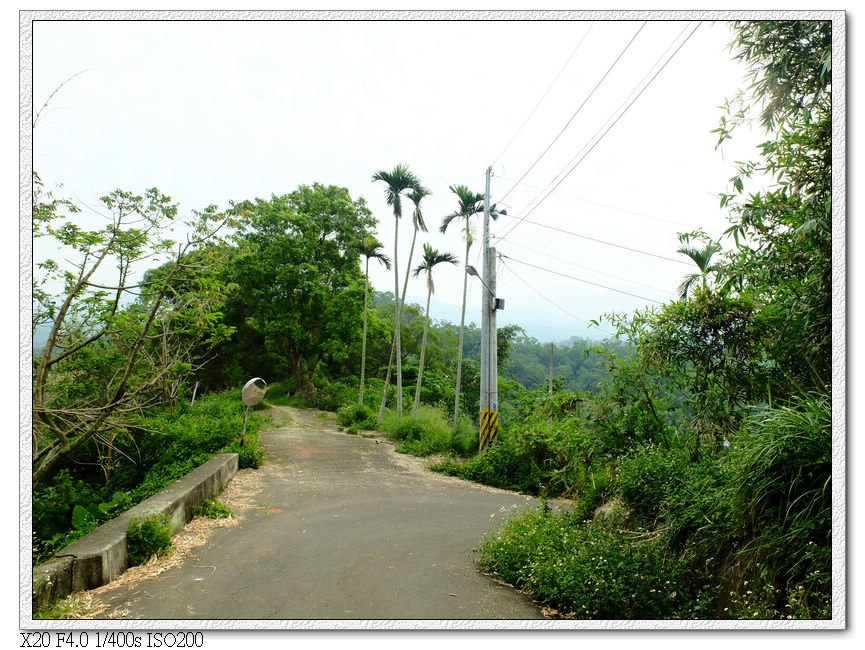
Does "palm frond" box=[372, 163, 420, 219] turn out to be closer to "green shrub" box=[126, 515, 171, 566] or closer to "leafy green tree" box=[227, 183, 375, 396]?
"leafy green tree" box=[227, 183, 375, 396]

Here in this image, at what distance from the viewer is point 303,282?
22031 mm

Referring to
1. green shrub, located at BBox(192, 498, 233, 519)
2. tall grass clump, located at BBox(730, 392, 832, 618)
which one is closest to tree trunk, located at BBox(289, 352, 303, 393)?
green shrub, located at BBox(192, 498, 233, 519)

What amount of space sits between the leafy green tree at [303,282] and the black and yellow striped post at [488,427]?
11646 millimetres

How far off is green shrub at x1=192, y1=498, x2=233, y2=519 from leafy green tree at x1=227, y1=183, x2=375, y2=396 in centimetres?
1489

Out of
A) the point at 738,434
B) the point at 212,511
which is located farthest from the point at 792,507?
the point at 212,511

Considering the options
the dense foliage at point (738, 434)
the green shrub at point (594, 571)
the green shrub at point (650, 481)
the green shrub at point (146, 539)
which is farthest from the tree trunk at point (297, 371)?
the green shrub at point (650, 481)

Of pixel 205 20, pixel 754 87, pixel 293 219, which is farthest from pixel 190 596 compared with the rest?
pixel 293 219

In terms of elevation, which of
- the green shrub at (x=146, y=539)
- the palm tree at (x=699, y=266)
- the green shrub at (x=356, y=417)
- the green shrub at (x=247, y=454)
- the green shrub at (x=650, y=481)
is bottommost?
the green shrub at (x=356, y=417)

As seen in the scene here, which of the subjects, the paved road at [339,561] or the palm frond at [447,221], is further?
the palm frond at [447,221]

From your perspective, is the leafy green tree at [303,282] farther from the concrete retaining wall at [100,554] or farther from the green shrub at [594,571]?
the green shrub at [594,571]

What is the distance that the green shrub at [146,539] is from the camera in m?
4.82

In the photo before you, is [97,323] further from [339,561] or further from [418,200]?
[418,200]

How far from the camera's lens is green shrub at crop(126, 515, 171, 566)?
15.8ft

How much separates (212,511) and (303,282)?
15.9 m
